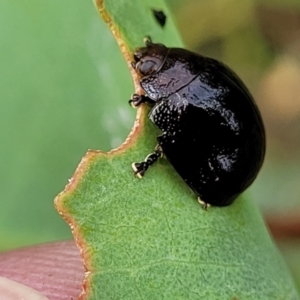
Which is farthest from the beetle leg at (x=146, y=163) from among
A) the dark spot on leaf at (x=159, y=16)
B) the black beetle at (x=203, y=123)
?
the dark spot on leaf at (x=159, y=16)

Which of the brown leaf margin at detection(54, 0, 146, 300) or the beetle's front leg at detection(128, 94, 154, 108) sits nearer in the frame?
the brown leaf margin at detection(54, 0, 146, 300)

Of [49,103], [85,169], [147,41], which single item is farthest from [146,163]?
[49,103]

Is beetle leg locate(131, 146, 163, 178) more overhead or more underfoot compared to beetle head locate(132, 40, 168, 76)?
more underfoot

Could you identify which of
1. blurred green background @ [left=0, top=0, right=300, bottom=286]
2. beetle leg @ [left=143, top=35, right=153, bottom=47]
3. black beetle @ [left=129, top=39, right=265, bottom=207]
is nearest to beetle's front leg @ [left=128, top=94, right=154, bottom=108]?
black beetle @ [left=129, top=39, right=265, bottom=207]

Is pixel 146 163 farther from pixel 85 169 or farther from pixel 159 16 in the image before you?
pixel 159 16

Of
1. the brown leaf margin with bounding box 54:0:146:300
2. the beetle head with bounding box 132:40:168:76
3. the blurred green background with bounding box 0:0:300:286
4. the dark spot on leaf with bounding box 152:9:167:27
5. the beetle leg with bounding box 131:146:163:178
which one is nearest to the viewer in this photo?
the brown leaf margin with bounding box 54:0:146:300

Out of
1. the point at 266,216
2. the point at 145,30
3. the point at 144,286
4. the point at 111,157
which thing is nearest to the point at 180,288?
the point at 144,286

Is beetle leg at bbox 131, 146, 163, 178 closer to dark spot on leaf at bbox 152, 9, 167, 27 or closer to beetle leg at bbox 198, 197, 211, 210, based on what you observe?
beetle leg at bbox 198, 197, 211, 210

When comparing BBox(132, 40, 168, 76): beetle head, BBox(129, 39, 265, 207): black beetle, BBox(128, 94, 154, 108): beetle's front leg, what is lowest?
BBox(129, 39, 265, 207): black beetle
